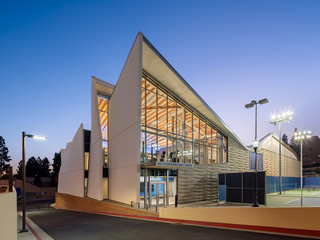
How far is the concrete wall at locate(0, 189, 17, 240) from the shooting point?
5056mm

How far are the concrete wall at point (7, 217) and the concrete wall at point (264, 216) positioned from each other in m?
7.35

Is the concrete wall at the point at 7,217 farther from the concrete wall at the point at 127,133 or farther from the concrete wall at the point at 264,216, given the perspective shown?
the concrete wall at the point at 127,133

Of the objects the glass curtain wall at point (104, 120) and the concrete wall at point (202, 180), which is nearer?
the concrete wall at point (202, 180)

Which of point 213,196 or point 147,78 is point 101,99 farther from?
point 213,196

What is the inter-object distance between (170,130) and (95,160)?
1089 cm

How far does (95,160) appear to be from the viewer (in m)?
26.3

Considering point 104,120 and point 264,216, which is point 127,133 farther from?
point 264,216

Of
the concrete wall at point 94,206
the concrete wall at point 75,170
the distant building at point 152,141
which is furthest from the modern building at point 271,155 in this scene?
the concrete wall at point 75,170

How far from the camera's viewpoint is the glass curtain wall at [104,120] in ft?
83.5

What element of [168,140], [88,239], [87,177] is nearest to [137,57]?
[168,140]

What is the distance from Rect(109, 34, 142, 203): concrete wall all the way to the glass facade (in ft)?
3.40

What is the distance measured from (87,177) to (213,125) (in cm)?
1737

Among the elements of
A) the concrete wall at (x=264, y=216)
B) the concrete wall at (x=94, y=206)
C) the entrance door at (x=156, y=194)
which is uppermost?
the concrete wall at (x=264, y=216)

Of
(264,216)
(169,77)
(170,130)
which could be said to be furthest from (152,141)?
(264,216)
